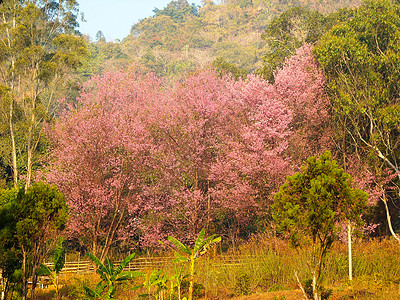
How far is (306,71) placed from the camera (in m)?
24.3

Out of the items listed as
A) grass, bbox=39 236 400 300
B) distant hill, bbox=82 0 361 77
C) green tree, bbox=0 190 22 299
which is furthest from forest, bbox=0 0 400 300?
distant hill, bbox=82 0 361 77

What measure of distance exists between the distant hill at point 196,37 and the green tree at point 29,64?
39.9m

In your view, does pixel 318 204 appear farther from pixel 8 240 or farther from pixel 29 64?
pixel 29 64

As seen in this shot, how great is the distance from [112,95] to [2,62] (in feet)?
25.4

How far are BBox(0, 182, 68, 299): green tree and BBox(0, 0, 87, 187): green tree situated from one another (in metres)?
16.1

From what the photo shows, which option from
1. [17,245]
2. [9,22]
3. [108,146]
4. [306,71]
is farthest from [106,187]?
[9,22]

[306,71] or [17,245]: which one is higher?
[306,71]

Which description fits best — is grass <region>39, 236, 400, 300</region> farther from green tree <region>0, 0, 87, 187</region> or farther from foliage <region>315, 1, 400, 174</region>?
green tree <region>0, 0, 87, 187</region>

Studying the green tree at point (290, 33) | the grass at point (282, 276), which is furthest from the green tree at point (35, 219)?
the green tree at point (290, 33)

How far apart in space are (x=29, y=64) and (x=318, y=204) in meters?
24.1

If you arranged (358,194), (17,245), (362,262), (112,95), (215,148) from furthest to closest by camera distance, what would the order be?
1. (112,95)
2. (215,148)
3. (362,262)
4. (17,245)
5. (358,194)

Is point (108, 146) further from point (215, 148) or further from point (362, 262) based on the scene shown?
point (362, 262)

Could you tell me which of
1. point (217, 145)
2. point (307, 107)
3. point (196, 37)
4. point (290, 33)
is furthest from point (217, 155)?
point (196, 37)

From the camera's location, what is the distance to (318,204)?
8492 millimetres
